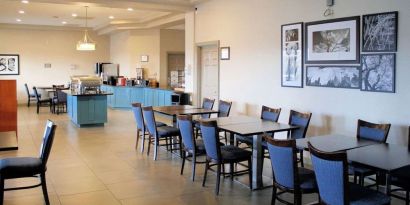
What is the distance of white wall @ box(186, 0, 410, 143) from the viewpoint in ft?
14.4

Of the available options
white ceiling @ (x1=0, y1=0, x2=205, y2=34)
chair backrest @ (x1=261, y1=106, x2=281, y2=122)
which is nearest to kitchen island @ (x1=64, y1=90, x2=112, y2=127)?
white ceiling @ (x1=0, y1=0, x2=205, y2=34)

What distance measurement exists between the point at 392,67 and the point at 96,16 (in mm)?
9218

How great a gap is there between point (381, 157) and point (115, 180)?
3151mm

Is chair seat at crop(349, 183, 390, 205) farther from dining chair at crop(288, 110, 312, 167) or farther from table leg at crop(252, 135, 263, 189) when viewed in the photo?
dining chair at crop(288, 110, 312, 167)

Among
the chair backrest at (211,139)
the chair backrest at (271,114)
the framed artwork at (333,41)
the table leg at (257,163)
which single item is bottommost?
the table leg at (257,163)

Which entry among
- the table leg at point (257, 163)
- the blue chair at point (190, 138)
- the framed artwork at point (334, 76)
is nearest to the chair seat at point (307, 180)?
the table leg at point (257, 163)

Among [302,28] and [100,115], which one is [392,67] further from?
[100,115]

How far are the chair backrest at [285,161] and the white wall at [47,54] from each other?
12650mm

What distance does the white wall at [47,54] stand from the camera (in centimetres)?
1363

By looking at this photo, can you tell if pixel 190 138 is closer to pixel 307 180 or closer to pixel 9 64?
pixel 307 180

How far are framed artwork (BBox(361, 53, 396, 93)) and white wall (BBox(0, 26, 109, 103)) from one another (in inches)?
473

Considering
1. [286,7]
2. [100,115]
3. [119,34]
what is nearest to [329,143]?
[286,7]

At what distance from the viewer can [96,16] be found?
11.5 metres

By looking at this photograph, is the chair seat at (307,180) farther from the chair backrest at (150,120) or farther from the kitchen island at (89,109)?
the kitchen island at (89,109)
